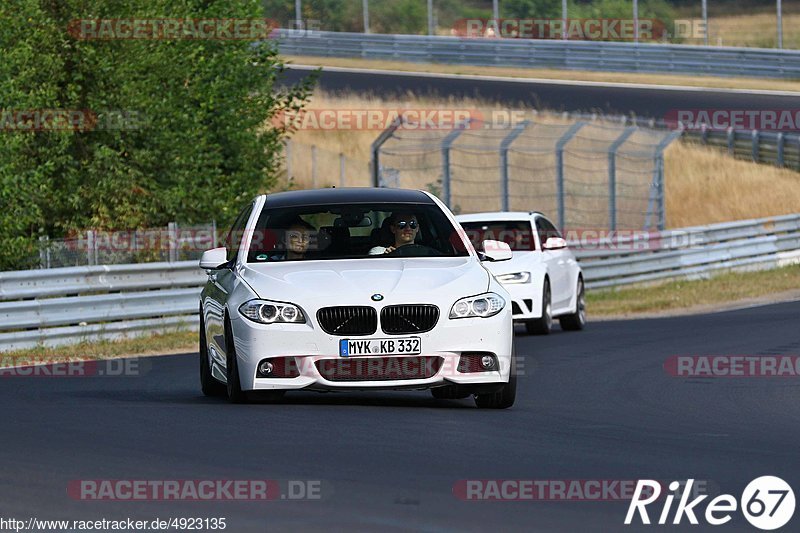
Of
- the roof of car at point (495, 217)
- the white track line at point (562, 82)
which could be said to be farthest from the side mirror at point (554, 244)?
the white track line at point (562, 82)

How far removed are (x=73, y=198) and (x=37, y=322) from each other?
7.18m

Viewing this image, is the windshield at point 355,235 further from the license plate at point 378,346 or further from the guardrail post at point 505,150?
the guardrail post at point 505,150

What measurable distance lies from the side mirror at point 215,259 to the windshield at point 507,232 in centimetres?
957

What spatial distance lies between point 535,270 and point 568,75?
33546mm

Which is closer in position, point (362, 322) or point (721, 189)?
point (362, 322)

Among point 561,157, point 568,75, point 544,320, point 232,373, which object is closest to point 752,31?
point 568,75

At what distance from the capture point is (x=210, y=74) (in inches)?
1103

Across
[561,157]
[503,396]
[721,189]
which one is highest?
[503,396]

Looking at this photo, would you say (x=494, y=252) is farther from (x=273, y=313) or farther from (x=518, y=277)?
(x=518, y=277)

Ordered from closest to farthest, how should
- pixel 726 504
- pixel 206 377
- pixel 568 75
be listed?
pixel 726 504 < pixel 206 377 < pixel 568 75

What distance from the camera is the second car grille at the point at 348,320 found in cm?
1065

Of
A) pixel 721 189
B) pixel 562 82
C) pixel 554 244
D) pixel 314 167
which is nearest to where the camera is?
pixel 554 244

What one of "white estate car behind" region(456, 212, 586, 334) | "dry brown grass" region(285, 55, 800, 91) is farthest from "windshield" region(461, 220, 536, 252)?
"dry brown grass" region(285, 55, 800, 91)

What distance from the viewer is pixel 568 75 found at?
2108 inches
